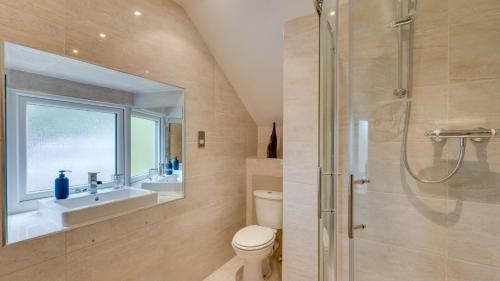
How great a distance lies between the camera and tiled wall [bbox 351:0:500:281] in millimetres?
1130

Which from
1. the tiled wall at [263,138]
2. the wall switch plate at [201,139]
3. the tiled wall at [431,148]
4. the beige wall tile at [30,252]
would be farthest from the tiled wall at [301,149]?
the beige wall tile at [30,252]

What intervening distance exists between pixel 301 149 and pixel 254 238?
2.86 ft

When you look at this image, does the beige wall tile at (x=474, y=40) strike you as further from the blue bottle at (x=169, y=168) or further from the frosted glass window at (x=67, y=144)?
the frosted glass window at (x=67, y=144)

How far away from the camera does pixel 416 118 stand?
4.21 ft

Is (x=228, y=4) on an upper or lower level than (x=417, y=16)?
upper

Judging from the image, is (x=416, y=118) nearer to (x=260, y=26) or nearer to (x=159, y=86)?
(x=260, y=26)

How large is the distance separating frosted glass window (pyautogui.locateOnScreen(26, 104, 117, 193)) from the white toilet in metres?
1.13

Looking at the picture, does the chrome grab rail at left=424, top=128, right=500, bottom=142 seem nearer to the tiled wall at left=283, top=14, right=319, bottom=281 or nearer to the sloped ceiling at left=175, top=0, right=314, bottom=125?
the tiled wall at left=283, top=14, right=319, bottom=281

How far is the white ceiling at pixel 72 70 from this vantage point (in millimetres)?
1042

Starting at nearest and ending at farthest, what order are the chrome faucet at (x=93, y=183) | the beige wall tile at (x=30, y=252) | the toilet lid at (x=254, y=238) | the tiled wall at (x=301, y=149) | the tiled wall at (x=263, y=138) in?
the beige wall tile at (x=30, y=252) < the chrome faucet at (x=93, y=183) < the tiled wall at (x=301, y=149) < the toilet lid at (x=254, y=238) < the tiled wall at (x=263, y=138)

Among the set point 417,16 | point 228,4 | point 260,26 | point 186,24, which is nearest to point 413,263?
point 417,16

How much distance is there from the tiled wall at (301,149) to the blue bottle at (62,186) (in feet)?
4.52

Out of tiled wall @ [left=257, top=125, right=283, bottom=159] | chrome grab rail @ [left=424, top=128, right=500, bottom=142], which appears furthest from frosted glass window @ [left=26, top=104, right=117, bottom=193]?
chrome grab rail @ [left=424, top=128, right=500, bottom=142]

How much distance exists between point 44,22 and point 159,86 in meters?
0.70
